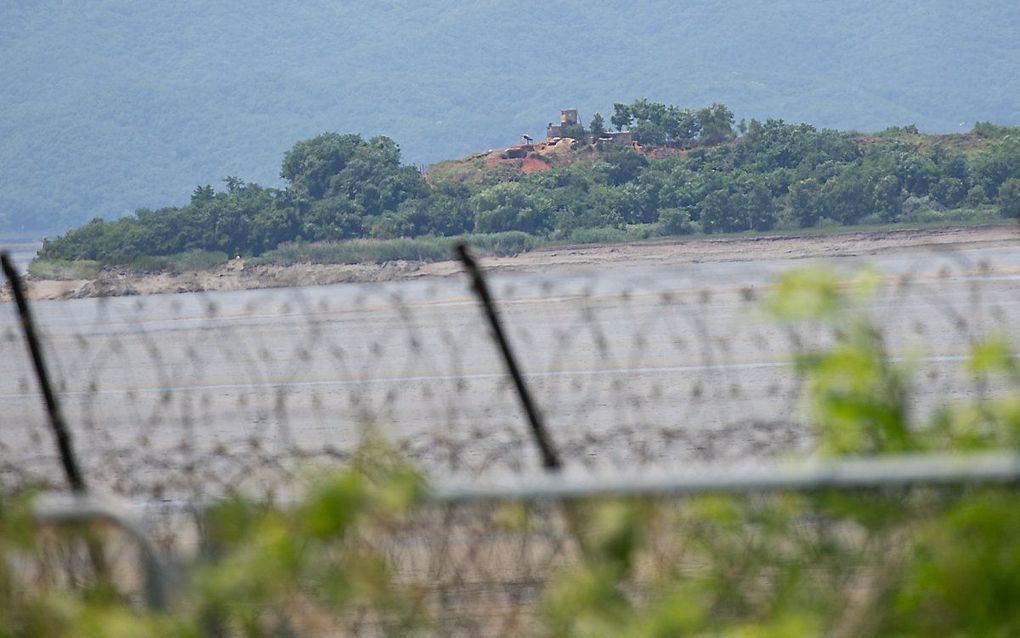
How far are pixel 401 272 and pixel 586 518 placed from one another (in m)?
43.8

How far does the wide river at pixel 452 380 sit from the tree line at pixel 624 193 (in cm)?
2664

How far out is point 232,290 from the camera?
4438 centimetres

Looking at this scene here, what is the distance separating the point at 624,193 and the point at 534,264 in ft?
31.8

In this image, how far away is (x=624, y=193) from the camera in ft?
187

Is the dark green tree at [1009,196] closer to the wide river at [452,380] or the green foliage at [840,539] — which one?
the wide river at [452,380]

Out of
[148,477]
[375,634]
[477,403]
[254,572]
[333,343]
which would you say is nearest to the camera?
[254,572]

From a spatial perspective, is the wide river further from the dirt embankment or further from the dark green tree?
the dark green tree

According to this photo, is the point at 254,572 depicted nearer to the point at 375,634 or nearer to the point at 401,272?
the point at 375,634

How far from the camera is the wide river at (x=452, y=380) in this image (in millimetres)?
8891

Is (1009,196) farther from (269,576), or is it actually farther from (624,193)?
(269,576)

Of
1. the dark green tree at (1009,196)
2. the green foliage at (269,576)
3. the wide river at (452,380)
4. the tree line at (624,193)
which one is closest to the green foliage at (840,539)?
the green foliage at (269,576)

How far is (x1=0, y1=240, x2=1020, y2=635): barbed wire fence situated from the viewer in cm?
421

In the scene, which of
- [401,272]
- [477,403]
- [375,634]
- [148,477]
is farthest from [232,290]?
[375,634]

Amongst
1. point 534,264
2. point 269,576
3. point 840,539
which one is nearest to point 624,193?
point 534,264
